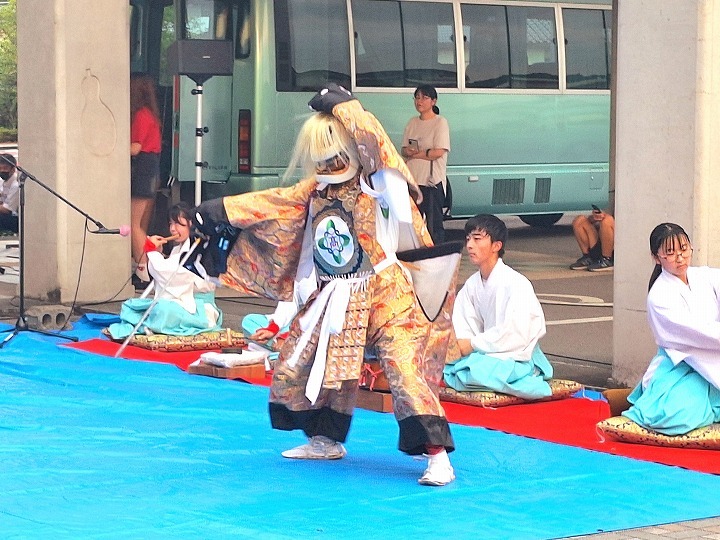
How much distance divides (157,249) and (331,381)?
3670 mm

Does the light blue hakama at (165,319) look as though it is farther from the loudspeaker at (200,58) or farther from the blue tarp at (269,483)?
the loudspeaker at (200,58)

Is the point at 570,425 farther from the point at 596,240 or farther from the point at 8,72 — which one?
the point at 8,72

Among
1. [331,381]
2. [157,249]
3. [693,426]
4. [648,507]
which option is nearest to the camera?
[648,507]

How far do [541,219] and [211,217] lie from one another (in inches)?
473

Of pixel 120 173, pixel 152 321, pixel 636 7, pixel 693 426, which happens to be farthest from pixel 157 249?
pixel 693 426

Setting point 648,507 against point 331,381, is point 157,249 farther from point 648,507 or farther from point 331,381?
point 648,507

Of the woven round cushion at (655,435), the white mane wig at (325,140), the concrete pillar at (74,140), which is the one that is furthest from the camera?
the concrete pillar at (74,140)

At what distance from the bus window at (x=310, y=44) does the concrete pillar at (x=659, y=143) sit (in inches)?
250

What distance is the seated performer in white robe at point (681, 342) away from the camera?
588 centimetres

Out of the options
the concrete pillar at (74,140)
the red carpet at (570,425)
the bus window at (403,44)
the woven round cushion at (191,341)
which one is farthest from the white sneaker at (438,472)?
the bus window at (403,44)

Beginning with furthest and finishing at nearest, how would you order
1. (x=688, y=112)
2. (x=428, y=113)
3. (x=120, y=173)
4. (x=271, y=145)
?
(x=271, y=145) → (x=428, y=113) → (x=120, y=173) → (x=688, y=112)

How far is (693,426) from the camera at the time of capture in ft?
19.3

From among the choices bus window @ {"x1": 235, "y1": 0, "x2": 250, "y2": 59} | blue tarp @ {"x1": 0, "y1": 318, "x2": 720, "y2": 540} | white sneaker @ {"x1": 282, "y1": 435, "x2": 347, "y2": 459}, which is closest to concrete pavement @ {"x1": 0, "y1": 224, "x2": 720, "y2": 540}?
blue tarp @ {"x1": 0, "y1": 318, "x2": 720, "y2": 540}

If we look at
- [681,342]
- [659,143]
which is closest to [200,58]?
[659,143]
